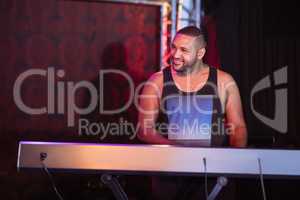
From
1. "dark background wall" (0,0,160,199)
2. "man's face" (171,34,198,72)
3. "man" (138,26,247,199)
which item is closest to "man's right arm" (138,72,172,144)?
"man" (138,26,247,199)

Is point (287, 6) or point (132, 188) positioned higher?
point (287, 6)

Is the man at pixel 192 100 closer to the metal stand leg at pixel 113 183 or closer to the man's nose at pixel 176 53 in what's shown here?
the man's nose at pixel 176 53

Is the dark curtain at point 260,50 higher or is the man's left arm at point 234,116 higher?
the dark curtain at point 260,50

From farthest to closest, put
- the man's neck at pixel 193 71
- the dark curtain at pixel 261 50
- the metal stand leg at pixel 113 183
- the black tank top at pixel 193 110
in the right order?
the dark curtain at pixel 261 50, the man's neck at pixel 193 71, the black tank top at pixel 193 110, the metal stand leg at pixel 113 183

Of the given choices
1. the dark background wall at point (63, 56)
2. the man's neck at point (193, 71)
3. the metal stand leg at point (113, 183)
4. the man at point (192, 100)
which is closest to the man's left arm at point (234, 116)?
the man at point (192, 100)

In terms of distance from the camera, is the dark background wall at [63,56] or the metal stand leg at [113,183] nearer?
the metal stand leg at [113,183]

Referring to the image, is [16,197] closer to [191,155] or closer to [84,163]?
[84,163]

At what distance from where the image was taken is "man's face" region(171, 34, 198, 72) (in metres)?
2.24

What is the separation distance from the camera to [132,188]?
3373 mm

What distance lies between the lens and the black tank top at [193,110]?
2113 millimetres

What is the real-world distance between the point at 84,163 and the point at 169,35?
1.84 m

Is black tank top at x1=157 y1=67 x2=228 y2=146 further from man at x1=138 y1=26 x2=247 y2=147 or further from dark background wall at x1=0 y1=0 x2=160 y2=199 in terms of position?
dark background wall at x1=0 y1=0 x2=160 y2=199

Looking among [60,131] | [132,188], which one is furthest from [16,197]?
[132,188]

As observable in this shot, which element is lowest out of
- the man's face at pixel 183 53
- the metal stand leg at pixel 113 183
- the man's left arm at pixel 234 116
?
the metal stand leg at pixel 113 183
